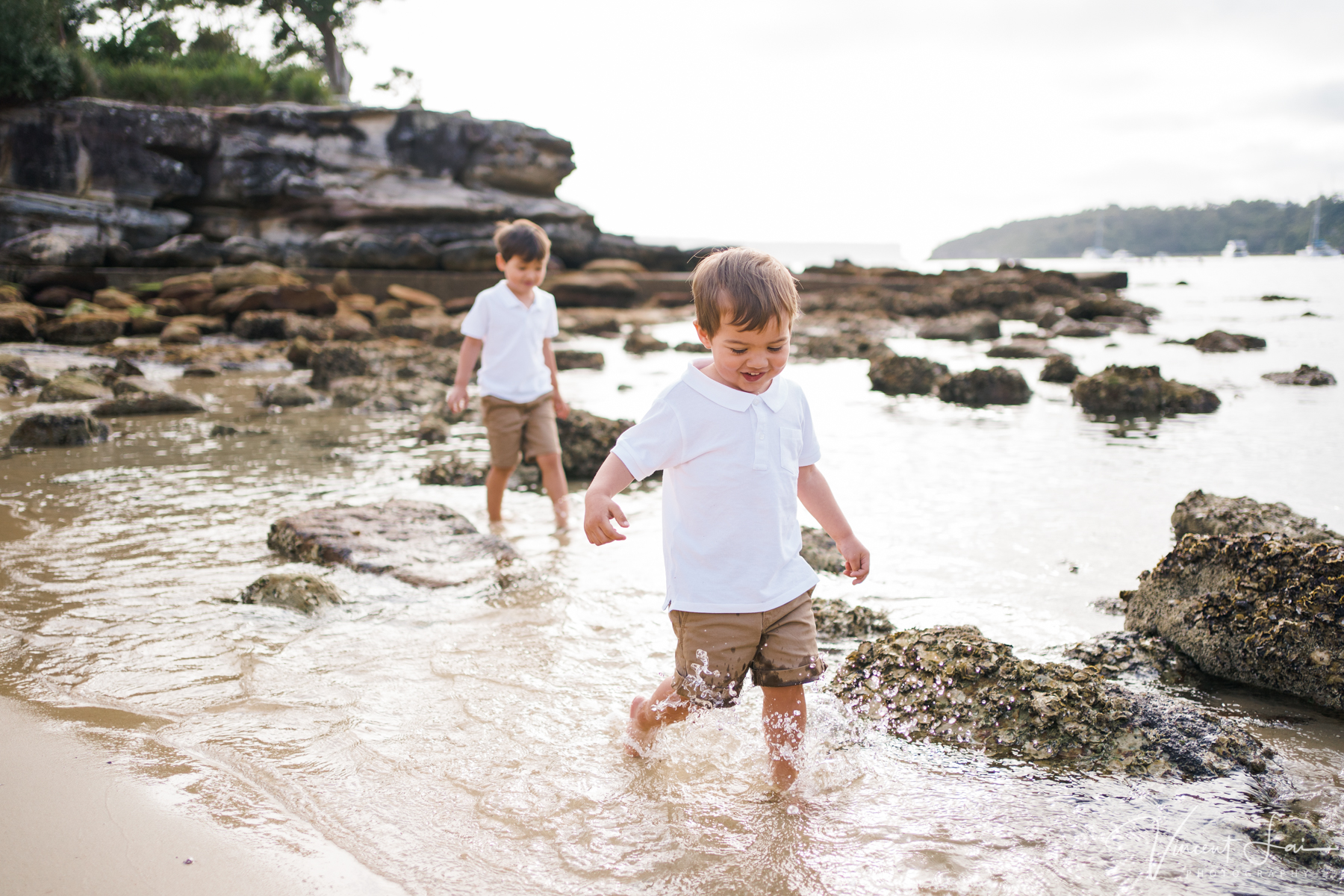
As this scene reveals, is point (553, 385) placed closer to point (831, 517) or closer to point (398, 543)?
point (398, 543)

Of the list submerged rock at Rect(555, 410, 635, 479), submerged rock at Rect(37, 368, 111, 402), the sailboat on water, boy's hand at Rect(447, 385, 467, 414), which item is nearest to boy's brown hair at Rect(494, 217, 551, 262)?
boy's hand at Rect(447, 385, 467, 414)

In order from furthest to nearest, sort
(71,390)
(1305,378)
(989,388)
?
(1305,378)
(989,388)
(71,390)

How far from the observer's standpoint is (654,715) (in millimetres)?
2600

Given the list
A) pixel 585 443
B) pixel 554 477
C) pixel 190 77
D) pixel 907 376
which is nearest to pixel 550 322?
pixel 554 477

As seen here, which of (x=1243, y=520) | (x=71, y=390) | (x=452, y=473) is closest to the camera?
(x=1243, y=520)

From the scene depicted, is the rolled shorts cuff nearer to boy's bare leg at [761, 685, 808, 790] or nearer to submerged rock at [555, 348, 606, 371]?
boy's bare leg at [761, 685, 808, 790]

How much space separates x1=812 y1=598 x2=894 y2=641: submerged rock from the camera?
3510 mm

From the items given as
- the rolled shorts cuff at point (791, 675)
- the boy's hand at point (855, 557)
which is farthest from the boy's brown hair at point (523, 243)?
the rolled shorts cuff at point (791, 675)

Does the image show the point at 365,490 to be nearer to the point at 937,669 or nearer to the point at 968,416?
the point at 937,669

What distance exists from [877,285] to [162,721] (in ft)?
89.4

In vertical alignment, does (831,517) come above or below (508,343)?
below

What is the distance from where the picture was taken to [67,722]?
8.57ft

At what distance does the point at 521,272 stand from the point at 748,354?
118 inches

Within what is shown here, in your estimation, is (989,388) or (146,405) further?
(989,388)
